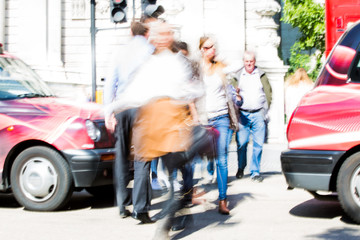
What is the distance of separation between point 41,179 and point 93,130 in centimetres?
74

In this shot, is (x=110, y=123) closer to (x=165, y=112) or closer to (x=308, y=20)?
(x=165, y=112)

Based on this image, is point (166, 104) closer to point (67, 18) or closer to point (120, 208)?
point (120, 208)

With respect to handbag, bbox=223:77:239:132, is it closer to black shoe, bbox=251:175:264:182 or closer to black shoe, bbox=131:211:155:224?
black shoe, bbox=131:211:155:224

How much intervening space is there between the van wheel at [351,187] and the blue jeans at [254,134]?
3.46m

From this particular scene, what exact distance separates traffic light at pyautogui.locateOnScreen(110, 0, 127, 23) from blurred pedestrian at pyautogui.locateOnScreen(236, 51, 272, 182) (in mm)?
3966

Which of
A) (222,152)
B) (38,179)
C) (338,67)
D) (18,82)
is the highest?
(338,67)

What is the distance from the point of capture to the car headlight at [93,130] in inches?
265

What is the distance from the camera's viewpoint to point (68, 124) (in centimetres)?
675

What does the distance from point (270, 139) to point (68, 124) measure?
442 inches

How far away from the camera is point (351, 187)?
580cm

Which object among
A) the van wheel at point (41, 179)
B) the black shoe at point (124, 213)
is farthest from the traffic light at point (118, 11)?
the black shoe at point (124, 213)

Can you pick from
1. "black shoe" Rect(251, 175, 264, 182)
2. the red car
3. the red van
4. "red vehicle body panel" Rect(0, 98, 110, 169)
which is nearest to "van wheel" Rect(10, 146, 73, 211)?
the red car

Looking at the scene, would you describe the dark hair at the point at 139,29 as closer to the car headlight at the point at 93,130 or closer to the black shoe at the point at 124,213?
the car headlight at the point at 93,130

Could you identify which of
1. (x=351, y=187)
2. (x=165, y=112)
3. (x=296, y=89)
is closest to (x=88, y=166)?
(x=165, y=112)
